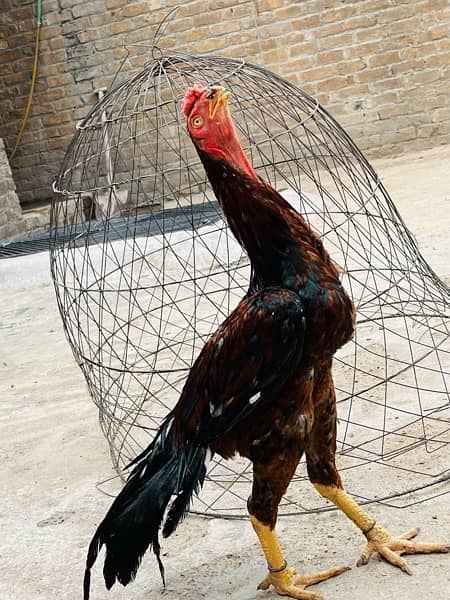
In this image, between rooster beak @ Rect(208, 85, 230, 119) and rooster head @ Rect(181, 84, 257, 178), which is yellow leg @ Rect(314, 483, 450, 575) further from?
rooster beak @ Rect(208, 85, 230, 119)

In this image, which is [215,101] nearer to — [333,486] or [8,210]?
[333,486]

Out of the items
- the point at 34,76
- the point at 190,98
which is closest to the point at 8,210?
the point at 34,76

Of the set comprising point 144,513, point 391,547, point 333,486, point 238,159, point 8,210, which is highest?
point 238,159

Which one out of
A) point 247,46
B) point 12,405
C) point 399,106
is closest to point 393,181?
point 399,106

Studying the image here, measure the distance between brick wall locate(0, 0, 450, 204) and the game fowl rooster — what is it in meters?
7.61

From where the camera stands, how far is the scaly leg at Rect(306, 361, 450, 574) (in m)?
1.93

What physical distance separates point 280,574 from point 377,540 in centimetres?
26

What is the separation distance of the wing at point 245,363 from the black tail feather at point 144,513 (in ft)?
0.23

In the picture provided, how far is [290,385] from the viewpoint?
1797 millimetres

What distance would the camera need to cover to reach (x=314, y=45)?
9180 millimetres

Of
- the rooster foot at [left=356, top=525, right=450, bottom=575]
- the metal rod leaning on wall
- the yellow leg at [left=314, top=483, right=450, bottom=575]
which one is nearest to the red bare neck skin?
the yellow leg at [left=314, top=483, right=450, bottom=575]

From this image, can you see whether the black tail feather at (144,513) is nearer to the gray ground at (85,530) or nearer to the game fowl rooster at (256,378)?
the game fowl rooster at (256,378)

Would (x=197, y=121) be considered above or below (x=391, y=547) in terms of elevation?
above

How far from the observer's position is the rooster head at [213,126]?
183 centimetres
